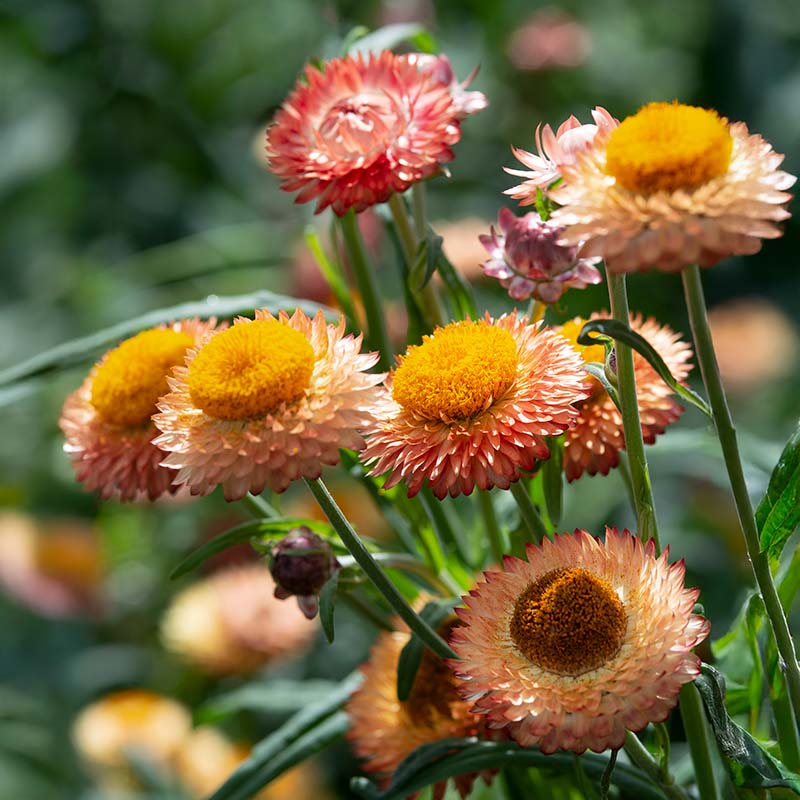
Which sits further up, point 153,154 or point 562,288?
point 562,288

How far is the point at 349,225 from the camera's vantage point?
964mm

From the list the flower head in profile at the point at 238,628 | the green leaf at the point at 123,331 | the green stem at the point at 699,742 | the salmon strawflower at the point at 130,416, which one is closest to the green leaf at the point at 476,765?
the green stem at the point at 699,742

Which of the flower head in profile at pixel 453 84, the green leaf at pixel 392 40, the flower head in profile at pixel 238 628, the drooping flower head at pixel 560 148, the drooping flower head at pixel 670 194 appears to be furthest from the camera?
the flower head in profile at pixel 238 628

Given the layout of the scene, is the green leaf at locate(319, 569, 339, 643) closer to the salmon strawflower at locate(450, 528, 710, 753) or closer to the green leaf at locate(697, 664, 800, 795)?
the salmon strawflower at locate(450, 528, 710, 753)

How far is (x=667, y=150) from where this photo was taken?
0.61 metres

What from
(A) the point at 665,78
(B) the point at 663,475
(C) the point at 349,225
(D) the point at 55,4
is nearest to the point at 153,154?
(D) the point at 55,4

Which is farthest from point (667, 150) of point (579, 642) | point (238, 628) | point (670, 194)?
point (238, 628)

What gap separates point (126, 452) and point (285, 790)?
0.73m

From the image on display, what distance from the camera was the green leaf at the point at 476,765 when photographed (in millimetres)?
763

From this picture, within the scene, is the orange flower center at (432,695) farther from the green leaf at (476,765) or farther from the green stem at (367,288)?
A: the green stem at (367,288)

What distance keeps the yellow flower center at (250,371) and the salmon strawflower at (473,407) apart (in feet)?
0.19

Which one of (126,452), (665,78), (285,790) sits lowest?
(285,790)

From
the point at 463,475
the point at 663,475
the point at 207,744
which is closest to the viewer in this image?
the point at 463,475

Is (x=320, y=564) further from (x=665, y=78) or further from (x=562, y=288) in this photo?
(x=665, y=78)
